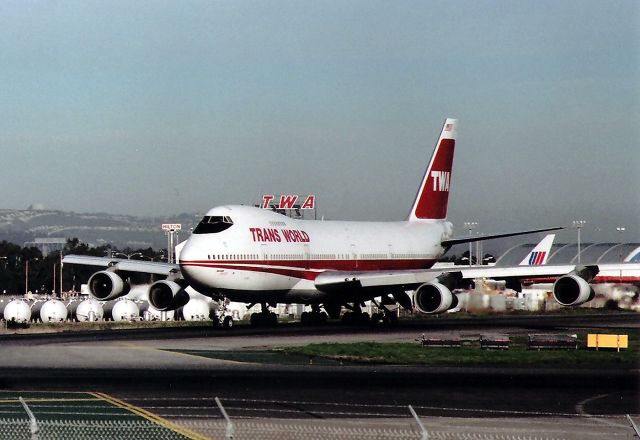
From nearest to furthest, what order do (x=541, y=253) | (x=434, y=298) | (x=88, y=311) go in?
(x=434, y=298), (x=88, y=311), (x=541, y=253)

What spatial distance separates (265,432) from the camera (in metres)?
22.6

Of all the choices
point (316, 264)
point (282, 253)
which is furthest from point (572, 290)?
point (282, 253)

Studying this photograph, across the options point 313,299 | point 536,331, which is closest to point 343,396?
point 536,331

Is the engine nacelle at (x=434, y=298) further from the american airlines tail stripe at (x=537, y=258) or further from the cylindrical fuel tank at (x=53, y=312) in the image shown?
the american airlines tail stripe at (x=537, y=258)

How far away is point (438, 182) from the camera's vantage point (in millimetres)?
80375

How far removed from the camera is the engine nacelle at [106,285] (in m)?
66.4

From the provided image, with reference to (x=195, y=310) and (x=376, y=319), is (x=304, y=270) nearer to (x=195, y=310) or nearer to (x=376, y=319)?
(x=376, y=319)

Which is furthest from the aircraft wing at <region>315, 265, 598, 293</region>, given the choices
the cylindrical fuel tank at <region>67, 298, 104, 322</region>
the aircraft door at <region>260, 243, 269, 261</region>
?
the cylindrical fuel tank at <region>67, 298, 104, 322</region>

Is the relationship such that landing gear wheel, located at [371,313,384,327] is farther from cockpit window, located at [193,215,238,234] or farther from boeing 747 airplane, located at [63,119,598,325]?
cockpit window, located at [193,215,238,234]

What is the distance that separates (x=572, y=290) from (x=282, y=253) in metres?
15.0

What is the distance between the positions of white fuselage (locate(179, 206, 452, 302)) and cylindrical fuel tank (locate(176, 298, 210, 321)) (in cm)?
1824

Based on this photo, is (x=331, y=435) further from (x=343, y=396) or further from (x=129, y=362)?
(x=129, y=362)

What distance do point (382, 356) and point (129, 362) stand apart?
354 inches

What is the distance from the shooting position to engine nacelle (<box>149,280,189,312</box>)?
209 ft
